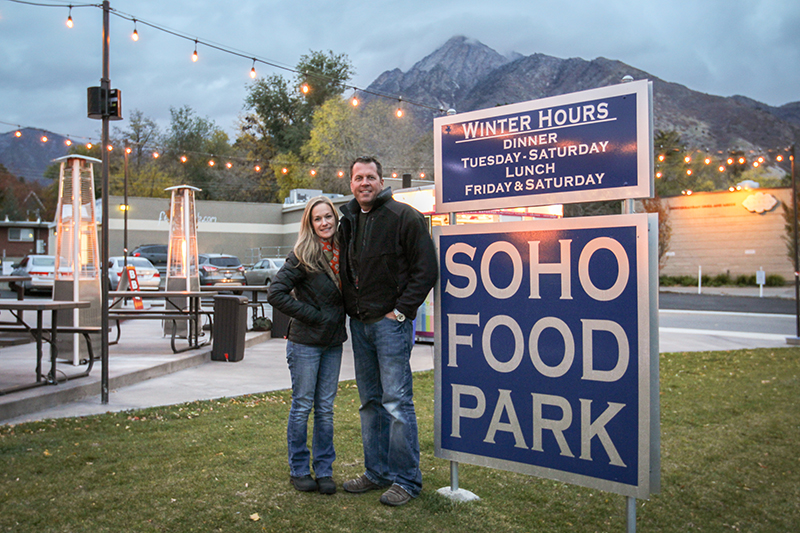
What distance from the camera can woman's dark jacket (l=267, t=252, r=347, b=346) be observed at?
3.51 metres

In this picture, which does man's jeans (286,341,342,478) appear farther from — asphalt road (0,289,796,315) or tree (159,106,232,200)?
tree (159,106,232,200)

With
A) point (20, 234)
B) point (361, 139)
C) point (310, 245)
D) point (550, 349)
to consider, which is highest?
point (361, 139)

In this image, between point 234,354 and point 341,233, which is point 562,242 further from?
point 234,354

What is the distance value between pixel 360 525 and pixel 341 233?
160 cm

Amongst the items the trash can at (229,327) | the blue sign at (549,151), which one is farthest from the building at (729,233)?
the blue sign at (549,151)

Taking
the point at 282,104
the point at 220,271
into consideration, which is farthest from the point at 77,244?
the point at 282,104

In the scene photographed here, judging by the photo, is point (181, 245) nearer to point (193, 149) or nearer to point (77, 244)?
point (77, 244)

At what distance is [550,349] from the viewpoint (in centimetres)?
312

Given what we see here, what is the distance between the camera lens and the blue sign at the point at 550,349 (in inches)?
113

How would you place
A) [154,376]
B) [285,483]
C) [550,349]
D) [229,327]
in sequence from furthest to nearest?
1. [229,327]
2. [154,376]
3. [285,483]
4. [550,349]

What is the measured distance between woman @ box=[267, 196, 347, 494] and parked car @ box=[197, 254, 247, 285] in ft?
67.4

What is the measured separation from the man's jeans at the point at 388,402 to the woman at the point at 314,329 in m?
0.20

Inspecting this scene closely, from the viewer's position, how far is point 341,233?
3.66m

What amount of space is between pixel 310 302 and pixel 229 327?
5.24m
